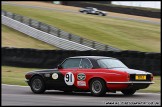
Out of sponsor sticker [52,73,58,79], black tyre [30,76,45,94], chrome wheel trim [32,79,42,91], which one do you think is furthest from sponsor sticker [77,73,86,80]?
chrome wheel trim [32,79,42,91]

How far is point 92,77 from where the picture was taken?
1420 centimetres

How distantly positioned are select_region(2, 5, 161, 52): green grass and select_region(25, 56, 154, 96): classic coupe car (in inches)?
962

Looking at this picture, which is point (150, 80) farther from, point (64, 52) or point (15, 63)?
point (15, 63)

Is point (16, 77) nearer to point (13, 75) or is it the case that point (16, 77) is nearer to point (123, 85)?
point (13, 75)

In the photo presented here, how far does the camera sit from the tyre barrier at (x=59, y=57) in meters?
22.6

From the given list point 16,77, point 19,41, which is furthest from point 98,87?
point 19,41

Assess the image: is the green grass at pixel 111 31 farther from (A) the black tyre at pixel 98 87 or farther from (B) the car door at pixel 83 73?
(A) the black tyre at pixel 98 87

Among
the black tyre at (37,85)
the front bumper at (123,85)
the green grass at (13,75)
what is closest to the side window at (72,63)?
the black tyre at (37,85)

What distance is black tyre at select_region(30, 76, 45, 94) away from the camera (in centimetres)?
1524

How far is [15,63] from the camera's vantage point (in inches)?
1115

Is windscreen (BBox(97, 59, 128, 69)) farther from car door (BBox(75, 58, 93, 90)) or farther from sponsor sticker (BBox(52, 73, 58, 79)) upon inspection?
sponsor sticker (BBox(52, 73, 58, 79))

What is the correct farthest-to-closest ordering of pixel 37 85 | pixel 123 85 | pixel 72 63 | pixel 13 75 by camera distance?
pixel 13 75 → pixel 37 85 → pixel 72 63 → pixel 123 85

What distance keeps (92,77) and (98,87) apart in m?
0.41

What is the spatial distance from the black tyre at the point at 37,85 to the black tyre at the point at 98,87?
1859mm
